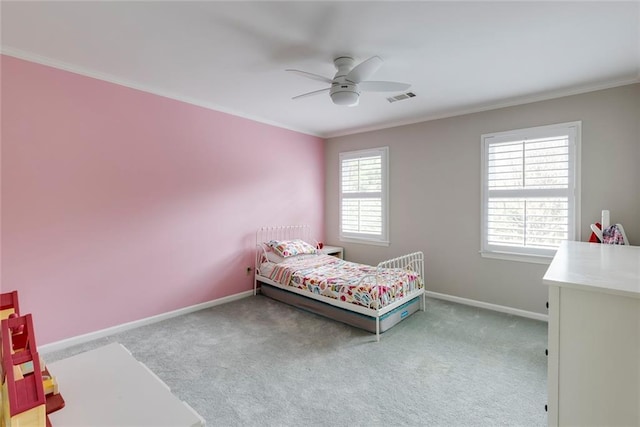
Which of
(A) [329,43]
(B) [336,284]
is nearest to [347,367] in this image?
(B) [336,284]

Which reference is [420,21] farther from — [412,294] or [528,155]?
[412,294]

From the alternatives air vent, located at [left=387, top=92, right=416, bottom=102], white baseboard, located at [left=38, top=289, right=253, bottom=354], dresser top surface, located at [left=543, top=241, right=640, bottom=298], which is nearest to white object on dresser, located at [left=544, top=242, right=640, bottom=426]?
dresser top surface, located at [left=543, top=241, right=640, bottom=298]

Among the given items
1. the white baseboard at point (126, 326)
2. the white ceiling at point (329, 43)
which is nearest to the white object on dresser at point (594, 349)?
the white ceiling at point (329, 43)

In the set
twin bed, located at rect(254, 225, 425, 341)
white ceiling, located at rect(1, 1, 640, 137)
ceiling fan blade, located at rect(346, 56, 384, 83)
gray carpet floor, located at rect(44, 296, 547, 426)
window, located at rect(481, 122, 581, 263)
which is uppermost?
white ceiling, located at rect(1, 1, 640, 137)

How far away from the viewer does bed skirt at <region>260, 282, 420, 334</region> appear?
3041 millimetres

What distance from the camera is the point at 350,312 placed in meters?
3.16

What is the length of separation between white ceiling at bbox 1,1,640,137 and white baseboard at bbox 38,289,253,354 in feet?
8.17

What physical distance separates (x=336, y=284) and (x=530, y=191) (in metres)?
2.45

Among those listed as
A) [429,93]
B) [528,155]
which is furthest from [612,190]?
[429,93]

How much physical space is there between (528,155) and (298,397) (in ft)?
11.4

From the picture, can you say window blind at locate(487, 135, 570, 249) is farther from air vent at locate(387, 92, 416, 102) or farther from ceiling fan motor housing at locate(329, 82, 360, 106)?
ceiling fan motor housing at locate(329, 82, 360, 106)

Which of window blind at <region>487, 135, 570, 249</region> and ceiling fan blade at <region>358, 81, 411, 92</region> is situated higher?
ceiling fan blade at <region>358, 81, 411, 92</region>

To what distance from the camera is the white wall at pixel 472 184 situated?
2926mm

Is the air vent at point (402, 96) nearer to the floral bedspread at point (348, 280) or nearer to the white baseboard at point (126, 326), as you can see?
the floral bedspread at point (348, 280)
